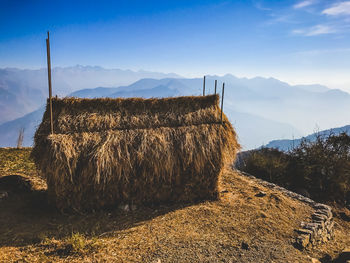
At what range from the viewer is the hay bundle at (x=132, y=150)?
4.97 metres

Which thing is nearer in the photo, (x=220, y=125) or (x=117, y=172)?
(x=117, y=172)

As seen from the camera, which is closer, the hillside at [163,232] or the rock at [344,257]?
the hillside at [163,232]

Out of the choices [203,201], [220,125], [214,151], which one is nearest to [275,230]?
[203,201]

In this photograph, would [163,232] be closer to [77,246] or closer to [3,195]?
[77,246]

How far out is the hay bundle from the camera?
497 centimetres

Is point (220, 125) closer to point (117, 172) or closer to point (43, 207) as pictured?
point (117, 172)

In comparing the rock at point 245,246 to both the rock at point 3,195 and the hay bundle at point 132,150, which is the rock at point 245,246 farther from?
the rock at point 3,195

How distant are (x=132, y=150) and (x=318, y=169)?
776cm

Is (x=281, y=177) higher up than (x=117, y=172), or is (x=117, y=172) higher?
(x=117, y=172)

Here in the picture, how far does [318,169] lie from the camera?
874 centimetres

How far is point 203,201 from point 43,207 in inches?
160

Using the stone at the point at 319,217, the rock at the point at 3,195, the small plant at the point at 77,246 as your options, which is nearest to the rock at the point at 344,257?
the stone at the point at 319,217

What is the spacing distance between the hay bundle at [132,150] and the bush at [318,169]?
4157mm

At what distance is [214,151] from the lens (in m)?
5.71
